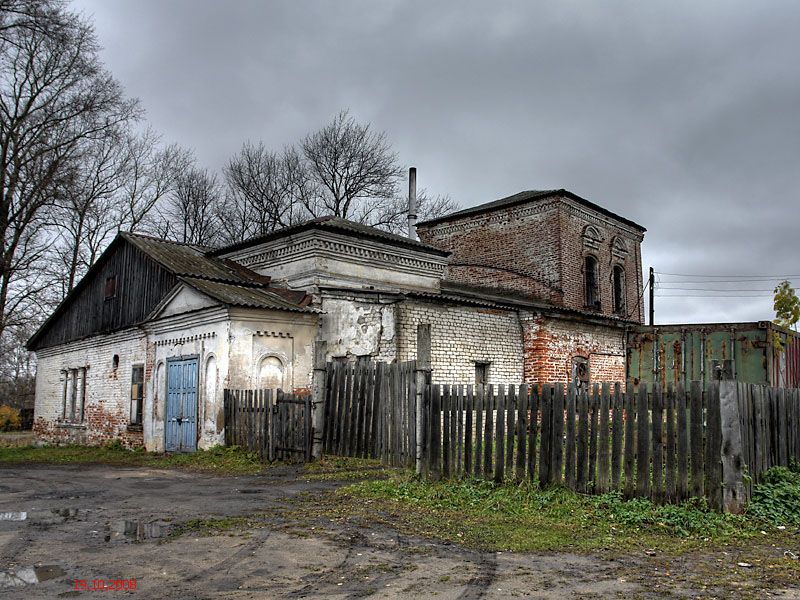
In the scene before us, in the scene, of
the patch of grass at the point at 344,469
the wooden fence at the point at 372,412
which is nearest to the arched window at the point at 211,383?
the wooden fence at the point at 372,412

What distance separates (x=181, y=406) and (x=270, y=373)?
2.31 m

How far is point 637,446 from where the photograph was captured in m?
7.35

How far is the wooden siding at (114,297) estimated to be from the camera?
18562mm

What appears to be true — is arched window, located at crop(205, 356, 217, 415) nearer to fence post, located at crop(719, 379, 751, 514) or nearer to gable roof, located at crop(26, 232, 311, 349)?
gable roof, located at crop(26, 232, 311, 349)

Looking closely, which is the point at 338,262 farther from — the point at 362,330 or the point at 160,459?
the point at 160,459

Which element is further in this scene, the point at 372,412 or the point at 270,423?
the point at 270,423

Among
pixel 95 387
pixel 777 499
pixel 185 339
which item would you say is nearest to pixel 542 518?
pixel 777 499

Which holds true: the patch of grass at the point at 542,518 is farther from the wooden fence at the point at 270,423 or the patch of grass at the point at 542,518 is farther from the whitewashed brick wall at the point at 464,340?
the whitewashed brick wall at the point at 464,340

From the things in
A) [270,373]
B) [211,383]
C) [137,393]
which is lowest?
[137,393]

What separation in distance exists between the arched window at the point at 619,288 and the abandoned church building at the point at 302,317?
1282 mm

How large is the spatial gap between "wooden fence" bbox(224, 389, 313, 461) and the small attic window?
813cm

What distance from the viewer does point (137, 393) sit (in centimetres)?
1880

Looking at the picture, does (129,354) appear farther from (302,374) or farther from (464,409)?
(464,409)

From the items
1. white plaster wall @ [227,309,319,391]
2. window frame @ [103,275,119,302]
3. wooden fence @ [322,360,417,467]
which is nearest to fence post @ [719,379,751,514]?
wooden fence @ [322,360,417,467]
